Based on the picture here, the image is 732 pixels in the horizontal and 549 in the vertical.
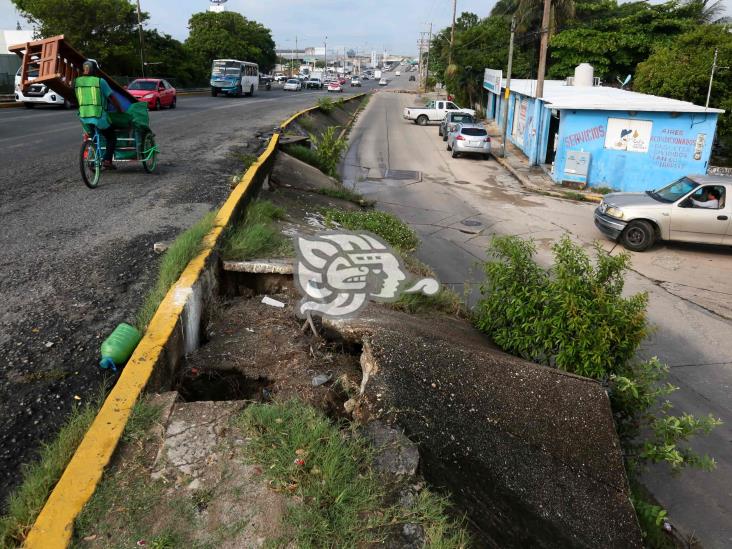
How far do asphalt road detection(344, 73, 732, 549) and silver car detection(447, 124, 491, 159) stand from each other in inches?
20.6

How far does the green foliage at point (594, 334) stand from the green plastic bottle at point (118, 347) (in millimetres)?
3448

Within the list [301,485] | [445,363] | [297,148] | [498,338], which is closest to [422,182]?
[297,148]

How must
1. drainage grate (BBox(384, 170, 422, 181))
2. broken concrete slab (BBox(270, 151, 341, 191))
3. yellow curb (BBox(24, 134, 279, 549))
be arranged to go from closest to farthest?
yellow curb (BBox(24, 134, 279, 549)) → broken concrete slab (BBox(270, 151, 341, 191)) → drainage grate (BBox(384, 170, 422, 181))

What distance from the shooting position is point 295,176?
1361cm

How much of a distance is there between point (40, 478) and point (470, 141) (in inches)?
947

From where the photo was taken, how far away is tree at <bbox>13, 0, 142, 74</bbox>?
36.9 meters

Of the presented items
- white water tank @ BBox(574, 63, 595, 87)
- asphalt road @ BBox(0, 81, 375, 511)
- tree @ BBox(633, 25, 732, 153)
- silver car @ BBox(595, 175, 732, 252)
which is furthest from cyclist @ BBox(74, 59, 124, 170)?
white water tank @ BBox(574, 63, 595, 87)

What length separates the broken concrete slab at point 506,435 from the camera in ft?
12.1

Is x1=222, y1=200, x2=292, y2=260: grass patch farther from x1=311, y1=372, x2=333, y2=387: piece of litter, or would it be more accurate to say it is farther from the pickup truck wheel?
the pickup truck wheel

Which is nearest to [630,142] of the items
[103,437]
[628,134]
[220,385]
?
[628,134]

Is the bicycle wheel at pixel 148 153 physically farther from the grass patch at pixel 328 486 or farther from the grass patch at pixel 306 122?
the grass patch at pixel 306 122

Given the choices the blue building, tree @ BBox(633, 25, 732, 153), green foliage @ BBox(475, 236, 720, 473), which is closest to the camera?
green foliage @ BBox(475, 236, 720, 473)

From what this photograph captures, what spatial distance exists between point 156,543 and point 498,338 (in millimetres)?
4091

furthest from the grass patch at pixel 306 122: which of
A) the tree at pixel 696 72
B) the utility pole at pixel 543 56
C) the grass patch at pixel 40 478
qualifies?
the grass patch at pixel 40 478
